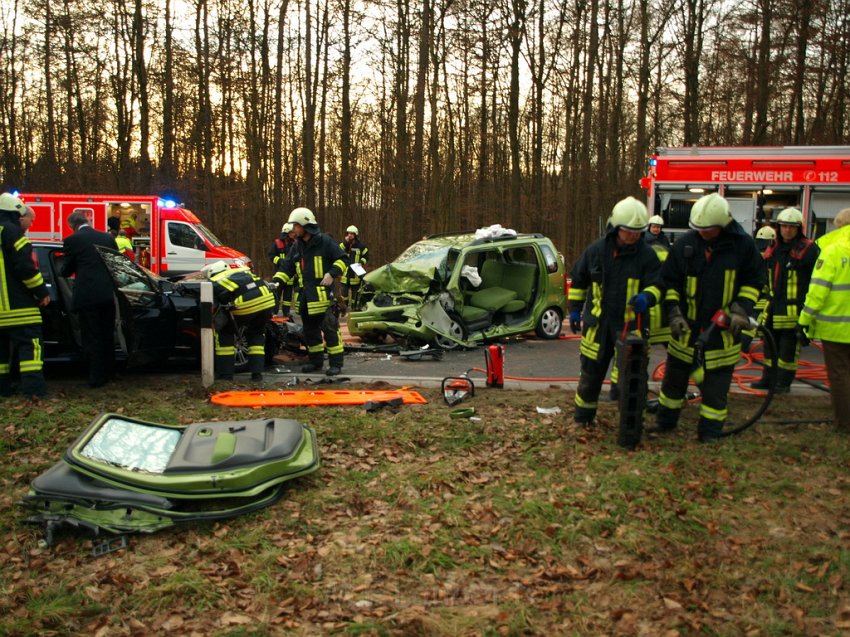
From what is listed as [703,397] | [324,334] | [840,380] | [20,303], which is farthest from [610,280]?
[20,303]

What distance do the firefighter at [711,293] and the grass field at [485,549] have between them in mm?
476

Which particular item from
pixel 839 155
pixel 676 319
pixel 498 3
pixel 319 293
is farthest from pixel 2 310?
pixel 498 3

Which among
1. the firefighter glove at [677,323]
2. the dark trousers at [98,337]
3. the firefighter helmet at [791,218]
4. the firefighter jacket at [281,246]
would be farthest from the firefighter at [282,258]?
the firefighter helmet at [791,218]

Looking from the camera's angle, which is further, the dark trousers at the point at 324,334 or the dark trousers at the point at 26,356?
the dark trousers at the point at 324,334

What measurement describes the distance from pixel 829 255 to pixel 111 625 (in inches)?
230

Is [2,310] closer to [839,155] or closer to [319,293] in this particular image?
[319,293]

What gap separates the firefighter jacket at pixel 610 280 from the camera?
5816mm

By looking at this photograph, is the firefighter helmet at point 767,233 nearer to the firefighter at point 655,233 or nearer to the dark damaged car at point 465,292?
the firefighter at point 655,233

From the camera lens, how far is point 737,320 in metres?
5.42

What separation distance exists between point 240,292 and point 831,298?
5641 millimetres

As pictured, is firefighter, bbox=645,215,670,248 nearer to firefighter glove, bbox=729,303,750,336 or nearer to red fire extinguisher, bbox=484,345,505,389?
red fire extinguisher, bbox=484,345,505,389

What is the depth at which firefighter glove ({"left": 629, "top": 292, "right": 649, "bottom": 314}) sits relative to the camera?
560 centimetres

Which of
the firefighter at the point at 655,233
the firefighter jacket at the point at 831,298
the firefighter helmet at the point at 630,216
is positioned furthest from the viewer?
the firefighter at the point at 655,233

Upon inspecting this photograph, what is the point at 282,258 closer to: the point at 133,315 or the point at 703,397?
the point at 133,315
